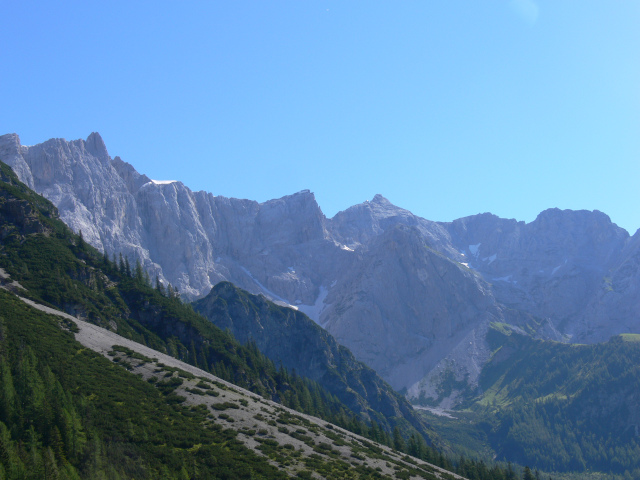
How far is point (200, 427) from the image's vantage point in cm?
7588

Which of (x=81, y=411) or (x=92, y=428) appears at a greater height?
(x=81, y=411)

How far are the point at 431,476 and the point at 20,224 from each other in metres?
129

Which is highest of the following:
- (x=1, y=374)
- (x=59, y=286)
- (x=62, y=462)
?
(x=59, y=286)

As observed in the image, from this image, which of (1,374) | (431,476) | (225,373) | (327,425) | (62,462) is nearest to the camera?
(62,462)

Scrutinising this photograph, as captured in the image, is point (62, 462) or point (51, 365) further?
point (51, 365)

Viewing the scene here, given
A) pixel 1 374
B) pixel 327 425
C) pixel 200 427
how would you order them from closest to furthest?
pixel 1 374 → pixel 200 427 → pixel 327 425

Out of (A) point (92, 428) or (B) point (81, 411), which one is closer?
(A) point (92, 428)

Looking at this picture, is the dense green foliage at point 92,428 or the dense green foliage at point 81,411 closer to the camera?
the dense green foliage at point 92,428

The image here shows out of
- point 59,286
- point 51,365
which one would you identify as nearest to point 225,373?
point 59,286

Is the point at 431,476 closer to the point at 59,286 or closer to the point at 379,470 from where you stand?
the point at 379,470

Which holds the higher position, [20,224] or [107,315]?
[20,224]

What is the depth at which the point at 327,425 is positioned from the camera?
112375mm

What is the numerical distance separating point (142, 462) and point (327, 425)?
56406 mm

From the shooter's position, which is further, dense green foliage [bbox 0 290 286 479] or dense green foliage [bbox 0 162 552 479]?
dense green foliage [bbox 0 162 552 479]
